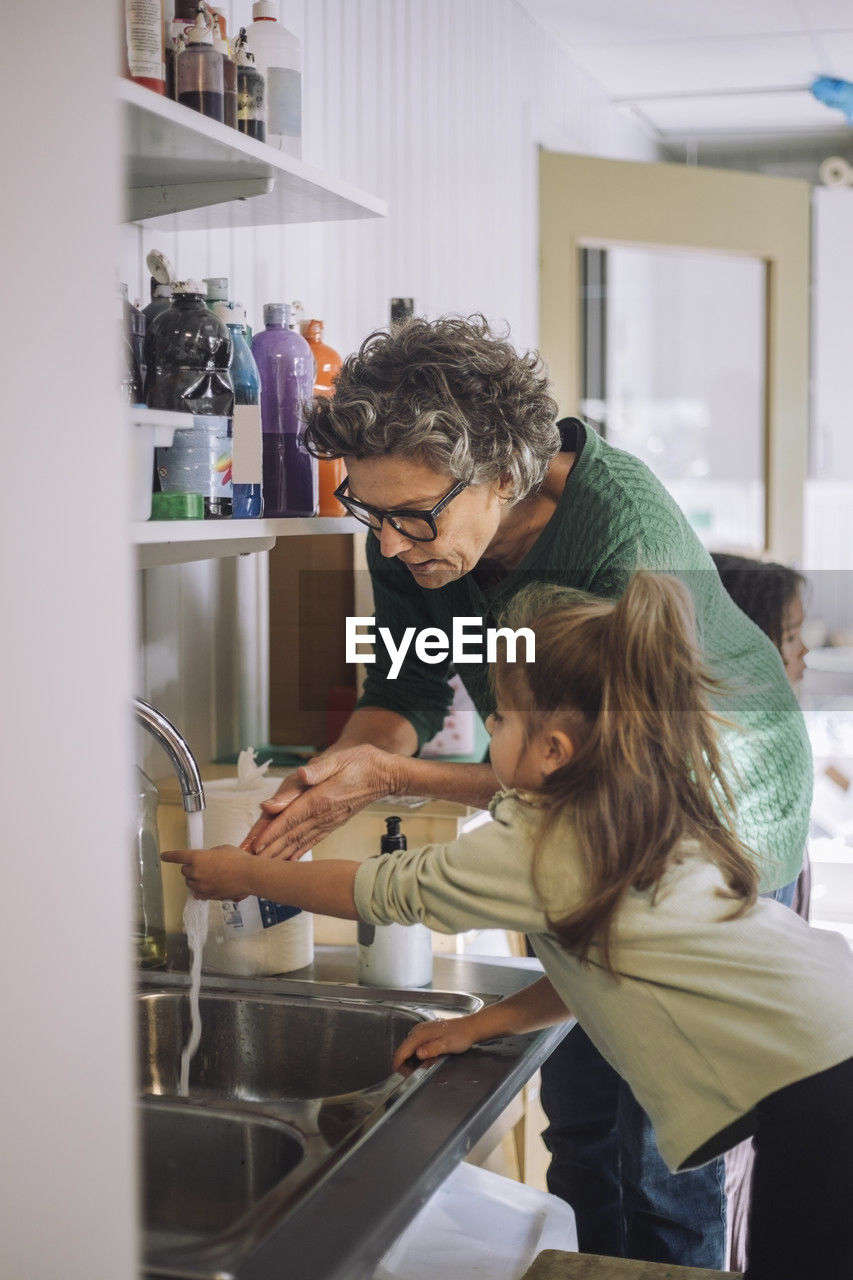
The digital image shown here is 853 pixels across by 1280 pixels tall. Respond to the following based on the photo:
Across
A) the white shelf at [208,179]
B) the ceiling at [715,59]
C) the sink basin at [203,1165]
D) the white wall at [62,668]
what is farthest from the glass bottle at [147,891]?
the ceiling at [715,59]

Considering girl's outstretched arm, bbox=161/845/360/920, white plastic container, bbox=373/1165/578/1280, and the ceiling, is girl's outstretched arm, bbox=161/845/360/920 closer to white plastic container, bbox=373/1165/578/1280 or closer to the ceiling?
white plastic container, bbox=373/1165/578/1280

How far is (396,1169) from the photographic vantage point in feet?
3.13

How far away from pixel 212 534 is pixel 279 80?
53 cm

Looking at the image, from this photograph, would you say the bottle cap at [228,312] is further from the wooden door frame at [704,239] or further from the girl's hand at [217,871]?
the wooden door frame at [704,239]

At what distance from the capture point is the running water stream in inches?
49.3

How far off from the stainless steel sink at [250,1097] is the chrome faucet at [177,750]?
0.75 ft

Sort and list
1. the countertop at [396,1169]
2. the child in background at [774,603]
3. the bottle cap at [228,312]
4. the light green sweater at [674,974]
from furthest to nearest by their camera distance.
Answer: the child in background at [774,603]
the bottle cap at [228,312]
the light green sweater at [674,974]
the countertop at [396,1169]

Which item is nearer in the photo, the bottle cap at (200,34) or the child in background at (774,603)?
the bottle cap at (200,34)

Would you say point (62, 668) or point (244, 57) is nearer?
point (62, 668)

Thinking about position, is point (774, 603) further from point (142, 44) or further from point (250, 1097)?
point (142, 44)

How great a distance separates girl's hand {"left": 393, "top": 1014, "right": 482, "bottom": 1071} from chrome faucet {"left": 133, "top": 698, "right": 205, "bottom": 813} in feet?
0.94

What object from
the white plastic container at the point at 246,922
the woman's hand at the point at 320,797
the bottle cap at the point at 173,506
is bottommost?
the white plastic container at the point at 246,922

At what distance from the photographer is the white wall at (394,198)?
5.73 ft

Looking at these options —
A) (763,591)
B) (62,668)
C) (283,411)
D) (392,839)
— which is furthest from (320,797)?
(763,591)
